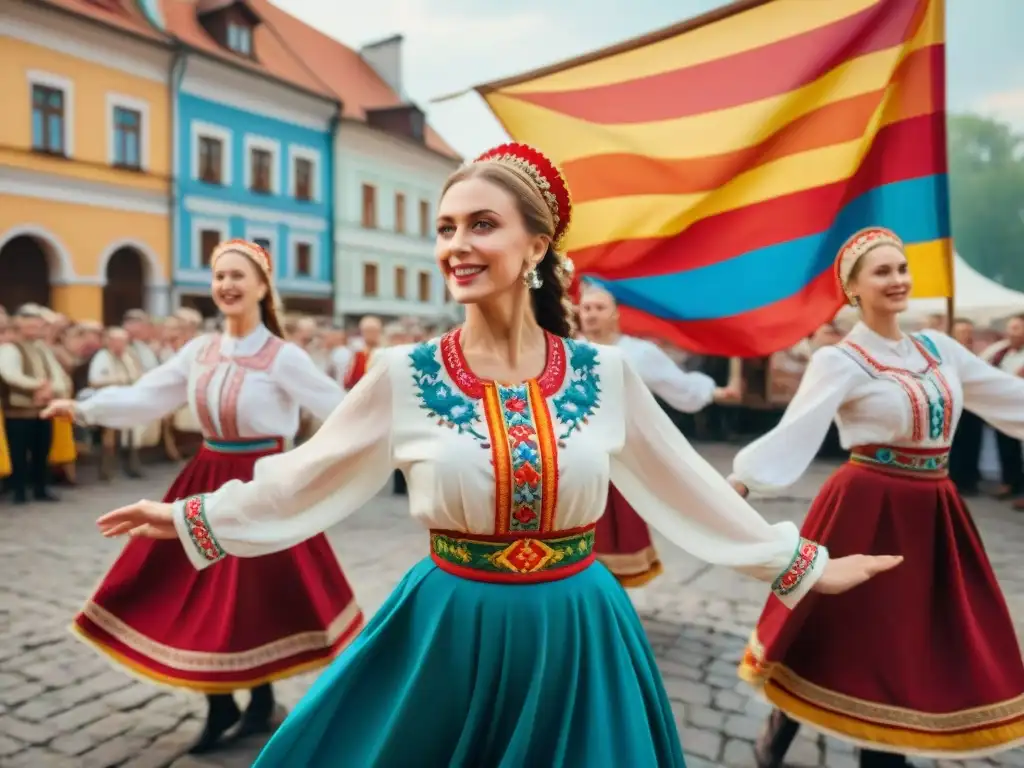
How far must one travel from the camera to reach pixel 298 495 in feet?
7.55

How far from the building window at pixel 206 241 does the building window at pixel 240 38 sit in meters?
4.71

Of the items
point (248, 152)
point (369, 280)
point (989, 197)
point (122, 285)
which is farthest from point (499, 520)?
point (989, 197)

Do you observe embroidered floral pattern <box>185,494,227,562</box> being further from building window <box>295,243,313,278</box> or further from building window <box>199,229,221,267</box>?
building window <box>295,243,313,278</box>

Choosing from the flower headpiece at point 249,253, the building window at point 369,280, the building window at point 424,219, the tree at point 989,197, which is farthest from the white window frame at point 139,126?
the tree at point 989,197

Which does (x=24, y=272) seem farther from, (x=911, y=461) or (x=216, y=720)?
(x=911, y=461)

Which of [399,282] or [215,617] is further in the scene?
[399,282]

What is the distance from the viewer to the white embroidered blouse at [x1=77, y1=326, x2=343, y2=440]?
149 inches

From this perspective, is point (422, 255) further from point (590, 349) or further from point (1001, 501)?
point (590, 349)

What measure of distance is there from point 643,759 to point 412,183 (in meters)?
28.8

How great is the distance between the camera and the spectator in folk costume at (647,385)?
4.96 metres

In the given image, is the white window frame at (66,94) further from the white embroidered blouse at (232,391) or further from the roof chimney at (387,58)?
the white embroidered blouse at (232,391)

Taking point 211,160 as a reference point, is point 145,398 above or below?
below

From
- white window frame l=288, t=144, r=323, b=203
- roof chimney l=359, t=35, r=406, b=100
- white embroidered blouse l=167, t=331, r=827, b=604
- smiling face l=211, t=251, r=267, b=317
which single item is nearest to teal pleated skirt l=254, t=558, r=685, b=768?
white embroidered blouse l=167, t=331, r=827, b=604

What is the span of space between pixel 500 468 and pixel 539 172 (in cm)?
77
